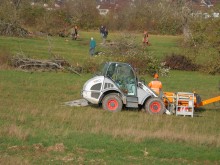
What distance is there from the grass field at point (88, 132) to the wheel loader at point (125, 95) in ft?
1.23

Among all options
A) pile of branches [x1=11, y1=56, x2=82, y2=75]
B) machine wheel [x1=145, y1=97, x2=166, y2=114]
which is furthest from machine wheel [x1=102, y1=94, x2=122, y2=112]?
A: pile of branches [x1=11, y1=56, x2=82, y2=75]

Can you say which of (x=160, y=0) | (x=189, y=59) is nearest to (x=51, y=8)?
(x=160, y=0)

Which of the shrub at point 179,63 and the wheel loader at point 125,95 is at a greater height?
the shrub at point 179,63

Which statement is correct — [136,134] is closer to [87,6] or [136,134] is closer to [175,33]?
[175,33]

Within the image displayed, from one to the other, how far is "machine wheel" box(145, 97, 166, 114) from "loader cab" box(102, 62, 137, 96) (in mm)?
638

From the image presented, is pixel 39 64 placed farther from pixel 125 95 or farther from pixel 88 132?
pixel 88 132

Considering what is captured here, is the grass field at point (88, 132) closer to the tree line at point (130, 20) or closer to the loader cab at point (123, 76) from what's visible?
the loader cab at point (123, 76)

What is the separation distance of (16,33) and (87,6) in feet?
84.3

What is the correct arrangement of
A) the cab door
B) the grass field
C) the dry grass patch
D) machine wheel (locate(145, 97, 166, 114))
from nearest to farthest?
the grass field < the dry grass patch < machine wheel (locate(145, 97, 166, 114)) < the cab door

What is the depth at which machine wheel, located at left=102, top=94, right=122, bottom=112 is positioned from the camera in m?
18.8

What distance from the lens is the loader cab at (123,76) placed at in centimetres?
1912

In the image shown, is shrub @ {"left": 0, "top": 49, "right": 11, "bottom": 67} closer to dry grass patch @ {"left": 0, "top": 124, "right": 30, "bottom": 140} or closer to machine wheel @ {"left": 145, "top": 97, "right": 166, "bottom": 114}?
machine wheel @ {"left": 145, "top": 97, "right": 166, "bottom": 114}

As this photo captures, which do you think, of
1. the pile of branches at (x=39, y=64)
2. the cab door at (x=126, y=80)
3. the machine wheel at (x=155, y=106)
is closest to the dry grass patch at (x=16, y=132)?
the cab door at (x=126, y=80)

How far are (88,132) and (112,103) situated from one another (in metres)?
4.96
